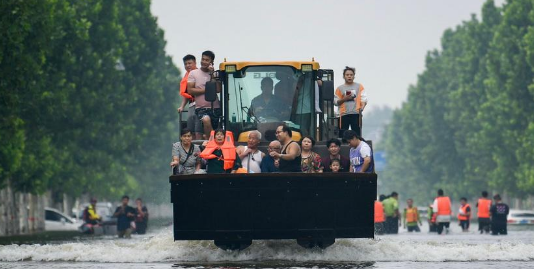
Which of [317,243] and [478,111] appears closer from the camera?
[317,243]

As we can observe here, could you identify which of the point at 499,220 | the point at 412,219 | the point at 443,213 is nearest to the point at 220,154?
the point at 499,220

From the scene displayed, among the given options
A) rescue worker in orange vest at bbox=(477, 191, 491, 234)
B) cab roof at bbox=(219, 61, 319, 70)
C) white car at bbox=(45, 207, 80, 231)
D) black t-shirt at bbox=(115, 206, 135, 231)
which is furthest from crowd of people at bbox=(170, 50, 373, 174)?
white car at bbox=(45, 207, 80, 231)

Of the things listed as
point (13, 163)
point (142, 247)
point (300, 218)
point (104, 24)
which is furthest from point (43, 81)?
point (300, 218)

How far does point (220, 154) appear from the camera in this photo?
75.8 feet

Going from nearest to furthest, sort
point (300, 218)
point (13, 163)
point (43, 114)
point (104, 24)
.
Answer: point (300, 218) < point (13, 163) < point (43, 114) < point (104, 24)

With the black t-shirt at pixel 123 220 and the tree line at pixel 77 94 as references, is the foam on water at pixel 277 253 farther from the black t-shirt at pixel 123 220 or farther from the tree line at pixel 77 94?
the black t-shirt at pixel 123 220

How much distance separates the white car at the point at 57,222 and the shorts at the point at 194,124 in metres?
42.9

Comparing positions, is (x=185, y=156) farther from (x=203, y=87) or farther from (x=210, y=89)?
(x=203, y=87)

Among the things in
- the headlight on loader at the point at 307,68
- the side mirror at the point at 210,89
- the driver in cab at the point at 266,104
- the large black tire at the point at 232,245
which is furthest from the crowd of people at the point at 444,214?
Result: the side mirror at the point at 210,89

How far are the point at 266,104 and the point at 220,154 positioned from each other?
2.61m

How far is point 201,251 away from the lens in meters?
25.5

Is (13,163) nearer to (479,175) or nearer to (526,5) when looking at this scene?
(526,5)

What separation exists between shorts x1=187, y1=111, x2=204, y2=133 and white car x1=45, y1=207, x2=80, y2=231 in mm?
42901

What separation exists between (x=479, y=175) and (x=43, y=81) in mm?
52043
